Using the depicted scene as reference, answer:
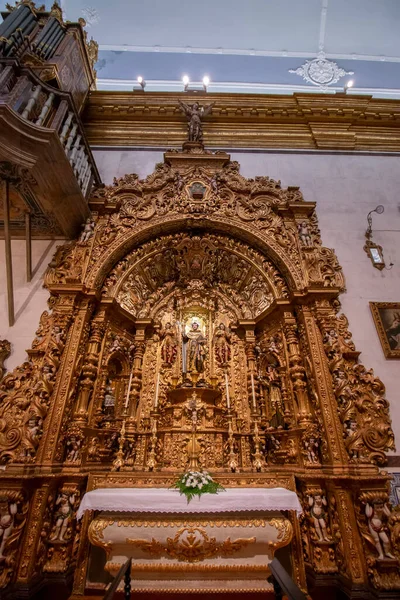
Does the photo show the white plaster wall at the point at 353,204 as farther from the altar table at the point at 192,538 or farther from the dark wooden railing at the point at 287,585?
the dark wooden railing at the point at 287,585

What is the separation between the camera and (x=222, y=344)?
657cm

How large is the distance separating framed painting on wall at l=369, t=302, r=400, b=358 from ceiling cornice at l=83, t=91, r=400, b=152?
4.84m

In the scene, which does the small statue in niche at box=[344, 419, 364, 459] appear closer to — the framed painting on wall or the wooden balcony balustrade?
the framed painting on wall

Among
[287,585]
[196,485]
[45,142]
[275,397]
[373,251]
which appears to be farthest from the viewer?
[373,251]

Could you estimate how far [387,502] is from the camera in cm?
394

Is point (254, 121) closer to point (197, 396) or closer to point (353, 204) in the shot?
point (353, 204)

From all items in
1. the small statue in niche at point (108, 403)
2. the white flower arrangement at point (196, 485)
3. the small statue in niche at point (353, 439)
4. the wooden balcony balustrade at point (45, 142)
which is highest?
the wooden balcony balustrade at point (45, 142)

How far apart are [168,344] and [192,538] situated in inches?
139

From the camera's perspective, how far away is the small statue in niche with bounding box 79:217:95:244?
6.16 m

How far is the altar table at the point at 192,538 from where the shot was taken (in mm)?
3703

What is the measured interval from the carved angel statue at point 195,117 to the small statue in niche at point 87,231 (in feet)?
11.6

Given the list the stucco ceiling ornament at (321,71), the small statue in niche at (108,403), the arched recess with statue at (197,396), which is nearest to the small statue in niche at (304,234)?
the arched recess with statue at (197,396)

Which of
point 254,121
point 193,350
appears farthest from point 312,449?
point 254,121

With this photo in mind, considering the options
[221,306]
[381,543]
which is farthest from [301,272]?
[381,543]
